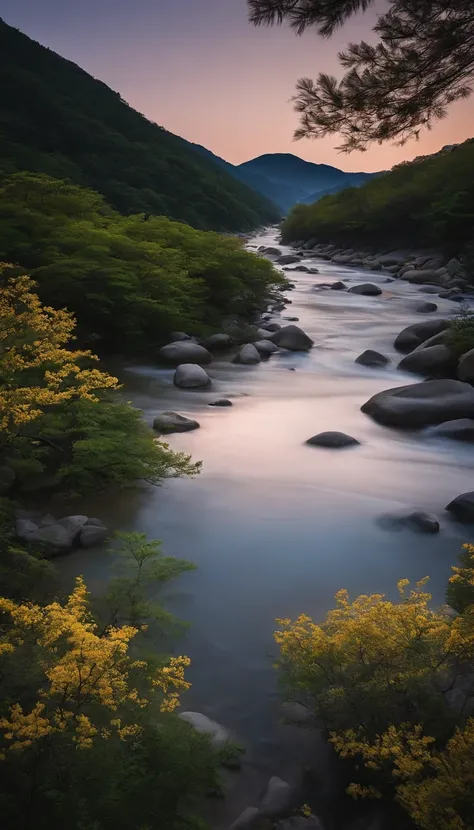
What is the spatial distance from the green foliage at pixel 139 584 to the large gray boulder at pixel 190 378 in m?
6.41

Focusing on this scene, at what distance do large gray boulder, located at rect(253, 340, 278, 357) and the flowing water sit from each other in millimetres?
2103

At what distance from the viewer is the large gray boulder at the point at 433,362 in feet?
38.7

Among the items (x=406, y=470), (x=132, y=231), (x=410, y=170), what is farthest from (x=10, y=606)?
(x=410, y=170)

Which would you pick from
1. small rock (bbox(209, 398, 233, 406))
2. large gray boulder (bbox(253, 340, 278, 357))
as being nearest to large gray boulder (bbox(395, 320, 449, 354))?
large gray boulder (bbox(253, 340, 278, 357))

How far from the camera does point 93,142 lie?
181 feet

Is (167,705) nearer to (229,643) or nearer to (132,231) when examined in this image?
(229,643)

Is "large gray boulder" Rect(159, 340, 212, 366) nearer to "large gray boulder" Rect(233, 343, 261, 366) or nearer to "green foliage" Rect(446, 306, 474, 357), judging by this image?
"large gray boulder" Rect(233, 343, 261, 366)

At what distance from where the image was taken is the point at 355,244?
1745 inches

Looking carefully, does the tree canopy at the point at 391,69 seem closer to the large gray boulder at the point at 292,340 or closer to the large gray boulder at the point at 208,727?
the large gray boulder at the point at 208,727

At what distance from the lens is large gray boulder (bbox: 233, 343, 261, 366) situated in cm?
1297

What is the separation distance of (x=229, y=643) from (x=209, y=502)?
2506mm

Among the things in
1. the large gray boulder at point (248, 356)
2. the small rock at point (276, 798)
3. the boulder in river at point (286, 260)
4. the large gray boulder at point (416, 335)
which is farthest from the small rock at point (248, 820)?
the boulder in river at point (286, 260)

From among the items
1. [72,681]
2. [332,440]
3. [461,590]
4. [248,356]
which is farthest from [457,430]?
[72,681]

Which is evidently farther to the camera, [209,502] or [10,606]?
[209,502]
